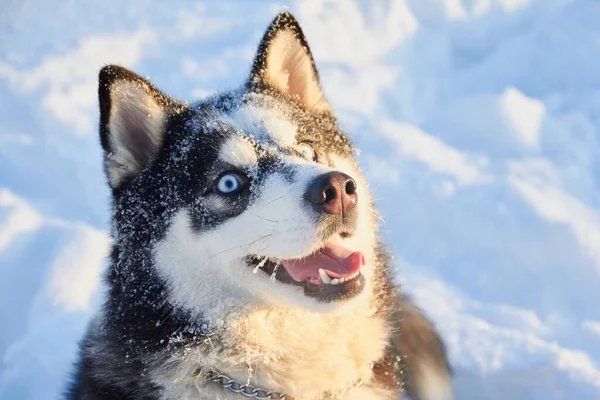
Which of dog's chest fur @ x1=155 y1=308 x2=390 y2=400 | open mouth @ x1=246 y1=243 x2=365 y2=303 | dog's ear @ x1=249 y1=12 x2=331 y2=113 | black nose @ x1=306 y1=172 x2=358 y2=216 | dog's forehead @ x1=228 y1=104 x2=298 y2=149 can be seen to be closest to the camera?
black nose @ x1=306 y1=172 x2=358 y2=216

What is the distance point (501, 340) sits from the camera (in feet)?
11.0

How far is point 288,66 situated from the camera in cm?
267

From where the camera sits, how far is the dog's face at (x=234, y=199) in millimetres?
1947

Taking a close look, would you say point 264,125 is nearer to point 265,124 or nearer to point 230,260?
point 265,124

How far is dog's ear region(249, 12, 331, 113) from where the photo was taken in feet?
8.24

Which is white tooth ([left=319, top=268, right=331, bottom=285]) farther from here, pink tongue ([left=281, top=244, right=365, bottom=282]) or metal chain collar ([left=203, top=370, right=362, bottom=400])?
metal chain collar ([left=203, top=370, right=362, bottom=400])

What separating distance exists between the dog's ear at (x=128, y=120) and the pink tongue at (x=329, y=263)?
78 cm

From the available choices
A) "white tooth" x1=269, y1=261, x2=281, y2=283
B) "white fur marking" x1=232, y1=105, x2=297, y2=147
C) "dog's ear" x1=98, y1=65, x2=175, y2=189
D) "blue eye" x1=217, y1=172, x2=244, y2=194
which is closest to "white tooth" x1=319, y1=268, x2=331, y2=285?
"white tooth" x1=269, y1=261, x2=281, y2=283

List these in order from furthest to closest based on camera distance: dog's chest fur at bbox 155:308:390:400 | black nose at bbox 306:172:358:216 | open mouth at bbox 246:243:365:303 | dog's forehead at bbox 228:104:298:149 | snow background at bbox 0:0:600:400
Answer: snow background at bbox 0:0:600:400
dog's forehead at bbox 228:104:298:149
dog's chest fur at bbox 155:308:390:400
open mouth at bbox 246:243:365:303
black nose at bbox 306:172:358:216

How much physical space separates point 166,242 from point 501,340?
222cm

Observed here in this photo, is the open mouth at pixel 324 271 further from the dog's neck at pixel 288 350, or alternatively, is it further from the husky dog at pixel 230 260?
the dog's neck at pixel 288 350

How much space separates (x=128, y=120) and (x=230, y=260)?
2.37 feet

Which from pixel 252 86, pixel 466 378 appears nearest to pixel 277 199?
pixel 252 86

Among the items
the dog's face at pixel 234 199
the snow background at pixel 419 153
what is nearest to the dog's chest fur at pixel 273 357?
the dog's face at pixel 234 199
